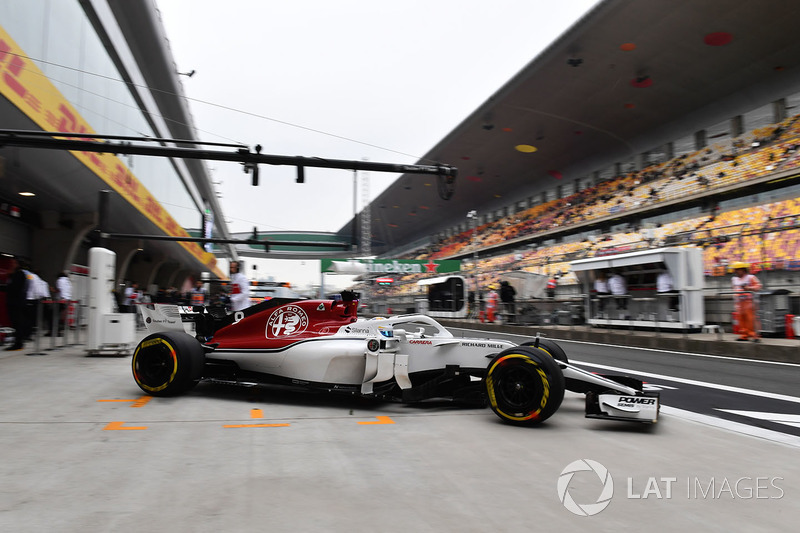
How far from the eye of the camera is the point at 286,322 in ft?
18.2

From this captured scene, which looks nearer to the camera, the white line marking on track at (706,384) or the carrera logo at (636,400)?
the carrera logo at (636,400)

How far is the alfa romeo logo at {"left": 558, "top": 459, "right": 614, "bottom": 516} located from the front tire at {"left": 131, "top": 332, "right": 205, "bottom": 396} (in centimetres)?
392

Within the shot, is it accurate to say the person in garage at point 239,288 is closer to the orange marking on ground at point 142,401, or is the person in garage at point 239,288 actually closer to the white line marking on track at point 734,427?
the orange marking on ground at point 142,401

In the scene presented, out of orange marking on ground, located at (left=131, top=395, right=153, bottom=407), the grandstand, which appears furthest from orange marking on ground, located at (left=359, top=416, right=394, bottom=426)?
the grandstand

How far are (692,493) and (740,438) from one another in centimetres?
147

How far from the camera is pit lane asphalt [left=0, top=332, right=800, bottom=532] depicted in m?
2.35


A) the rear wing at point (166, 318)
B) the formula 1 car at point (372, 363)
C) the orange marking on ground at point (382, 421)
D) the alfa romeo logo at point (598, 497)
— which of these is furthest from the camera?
the rear wing at point (166, 318)

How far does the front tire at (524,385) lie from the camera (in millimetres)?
4016

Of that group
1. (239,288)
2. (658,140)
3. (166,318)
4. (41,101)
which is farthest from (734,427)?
(658,140)

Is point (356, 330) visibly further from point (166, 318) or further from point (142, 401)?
point (166, 318)

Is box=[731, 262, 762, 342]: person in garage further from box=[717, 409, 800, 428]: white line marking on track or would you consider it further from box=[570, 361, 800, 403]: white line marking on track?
box=[717, 409, 800, 428]: white line marking on track

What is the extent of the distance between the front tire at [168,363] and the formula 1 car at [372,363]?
0.04 ft

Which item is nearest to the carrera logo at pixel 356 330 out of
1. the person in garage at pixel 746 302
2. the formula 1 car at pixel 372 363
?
the formula 1 car at pixel 372 363

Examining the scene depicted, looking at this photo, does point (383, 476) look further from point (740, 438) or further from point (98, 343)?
point (98, 343)
